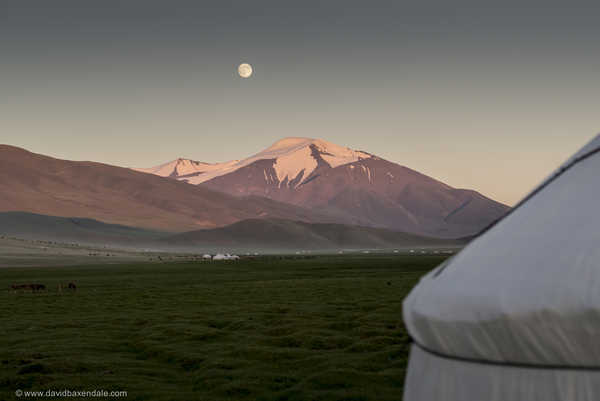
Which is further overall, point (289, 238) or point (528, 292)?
point (289, 238)

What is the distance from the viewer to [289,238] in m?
177

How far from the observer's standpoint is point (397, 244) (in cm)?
19075

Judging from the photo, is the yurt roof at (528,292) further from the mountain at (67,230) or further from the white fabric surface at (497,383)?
the mountain at (67,230)

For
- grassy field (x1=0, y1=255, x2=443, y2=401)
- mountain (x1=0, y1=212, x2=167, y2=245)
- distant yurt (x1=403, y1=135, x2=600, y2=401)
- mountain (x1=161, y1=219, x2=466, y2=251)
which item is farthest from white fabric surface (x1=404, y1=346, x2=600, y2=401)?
mountain (x1=161, y1=219, x2=466, y2=251)

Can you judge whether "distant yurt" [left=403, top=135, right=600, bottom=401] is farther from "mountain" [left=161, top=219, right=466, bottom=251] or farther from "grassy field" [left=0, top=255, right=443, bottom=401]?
"mountain" [left=161, top=219, right=466, bottom=251]

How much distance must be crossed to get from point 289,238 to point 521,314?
17415 cm

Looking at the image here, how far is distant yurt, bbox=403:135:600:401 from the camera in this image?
3.51 m

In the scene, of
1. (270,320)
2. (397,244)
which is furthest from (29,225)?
(270,320)

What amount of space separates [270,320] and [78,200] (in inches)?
7668

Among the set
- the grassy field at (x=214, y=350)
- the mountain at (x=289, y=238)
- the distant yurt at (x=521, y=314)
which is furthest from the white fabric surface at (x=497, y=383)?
the mountain at (x=289, y=238)

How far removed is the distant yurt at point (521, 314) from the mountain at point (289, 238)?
157m

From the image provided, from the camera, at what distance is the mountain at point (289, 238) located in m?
167

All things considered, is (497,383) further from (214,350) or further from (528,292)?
(214,350)

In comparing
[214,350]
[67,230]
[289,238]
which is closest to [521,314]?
[214,350]
